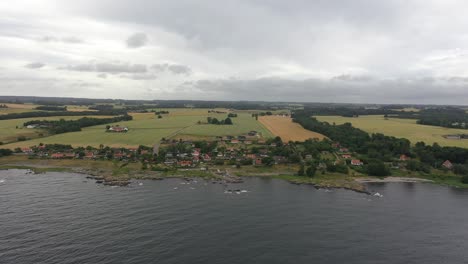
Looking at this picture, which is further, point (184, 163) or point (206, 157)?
point (206, 157)

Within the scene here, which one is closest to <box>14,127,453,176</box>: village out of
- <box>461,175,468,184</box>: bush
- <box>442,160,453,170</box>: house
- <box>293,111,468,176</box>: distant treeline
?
<box>442,160,453,170</box>: house

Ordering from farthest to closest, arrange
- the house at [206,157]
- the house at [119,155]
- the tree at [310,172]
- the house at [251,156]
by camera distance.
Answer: the house at [251,156], the house at [119,155], the house at [206,157], the tree at [310,172]

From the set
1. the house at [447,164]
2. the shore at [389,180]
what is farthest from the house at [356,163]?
the house at [447,164]

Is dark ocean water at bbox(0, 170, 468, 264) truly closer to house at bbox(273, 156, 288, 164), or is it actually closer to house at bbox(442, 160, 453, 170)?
house at bbox(442, 160, 453, 170)

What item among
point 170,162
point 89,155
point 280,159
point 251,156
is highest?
point 251,156

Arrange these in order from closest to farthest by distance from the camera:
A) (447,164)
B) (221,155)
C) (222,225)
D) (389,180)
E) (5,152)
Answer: (222,225) → (389,180) → (447,164) → (5,152) → (221,155)

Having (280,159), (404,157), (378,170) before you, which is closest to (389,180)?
(378,170)

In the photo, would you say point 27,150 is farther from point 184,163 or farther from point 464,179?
point 464,179

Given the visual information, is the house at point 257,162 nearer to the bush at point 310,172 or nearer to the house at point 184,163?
the bush at point 310,172

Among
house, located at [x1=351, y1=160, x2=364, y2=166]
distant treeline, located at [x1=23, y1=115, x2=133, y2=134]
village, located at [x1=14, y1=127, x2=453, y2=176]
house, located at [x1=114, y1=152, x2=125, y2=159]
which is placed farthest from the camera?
distant treeline, located at [x1=23, y1=115, x2=133, y2=134]
